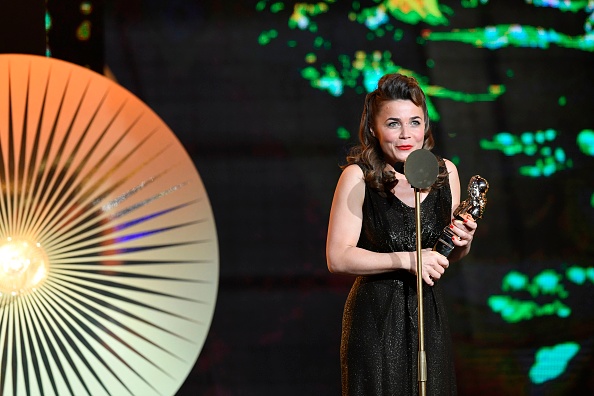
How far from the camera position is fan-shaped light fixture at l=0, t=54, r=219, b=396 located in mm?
3057

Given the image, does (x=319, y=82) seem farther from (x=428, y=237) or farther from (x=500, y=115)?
(x=428, y=237)

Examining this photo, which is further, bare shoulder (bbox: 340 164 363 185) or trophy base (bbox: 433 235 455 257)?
bare shoulder (bbox: 340 164 363 185)

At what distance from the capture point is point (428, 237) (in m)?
2.03

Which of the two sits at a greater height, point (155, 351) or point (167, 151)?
point (167, 151)

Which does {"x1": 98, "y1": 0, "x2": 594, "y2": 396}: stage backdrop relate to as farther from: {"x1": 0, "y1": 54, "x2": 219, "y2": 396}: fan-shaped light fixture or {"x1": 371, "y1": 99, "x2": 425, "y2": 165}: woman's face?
{"x1": 371, "y1": 99, "x2": 425, "y2": 165}: woman's face

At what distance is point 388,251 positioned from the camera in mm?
2020

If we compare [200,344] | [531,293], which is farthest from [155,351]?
[531,293]

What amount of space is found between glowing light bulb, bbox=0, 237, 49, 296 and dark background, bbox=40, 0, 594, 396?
0.68 metres

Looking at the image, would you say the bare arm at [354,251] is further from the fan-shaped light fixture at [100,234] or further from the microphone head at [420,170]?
the fan-shaped light fixture at [100,234]

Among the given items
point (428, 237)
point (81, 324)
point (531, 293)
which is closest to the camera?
point (428, 237)

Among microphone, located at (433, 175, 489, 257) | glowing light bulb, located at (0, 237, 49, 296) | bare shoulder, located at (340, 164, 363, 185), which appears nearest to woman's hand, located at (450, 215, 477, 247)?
microphone, located at (433, 175, 489, 257)

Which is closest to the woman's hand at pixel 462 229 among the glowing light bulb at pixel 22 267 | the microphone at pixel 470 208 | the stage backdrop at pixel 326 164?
the microphone at pixel 470 208

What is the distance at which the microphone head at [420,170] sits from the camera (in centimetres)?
171

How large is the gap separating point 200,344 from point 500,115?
4.71 feet
